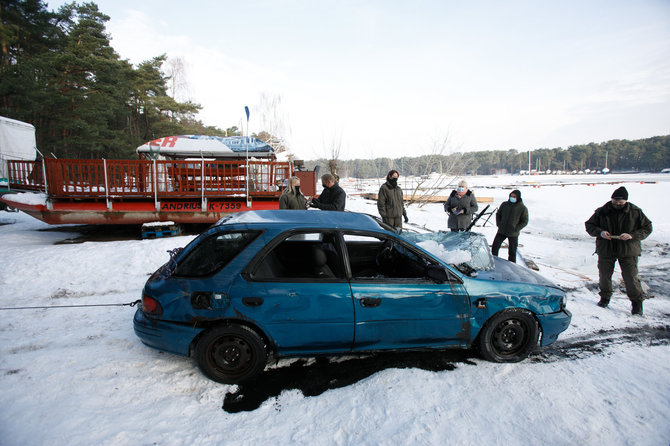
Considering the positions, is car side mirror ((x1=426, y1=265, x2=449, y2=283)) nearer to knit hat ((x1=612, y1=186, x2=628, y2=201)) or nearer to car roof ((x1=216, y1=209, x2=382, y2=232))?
car roof ((x1=216, y1=209, x2=382, y2=232))

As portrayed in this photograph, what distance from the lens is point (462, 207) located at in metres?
6.77

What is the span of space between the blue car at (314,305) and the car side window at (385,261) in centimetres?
11

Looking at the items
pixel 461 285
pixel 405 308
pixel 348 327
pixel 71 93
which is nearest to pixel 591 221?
pixel 461 285

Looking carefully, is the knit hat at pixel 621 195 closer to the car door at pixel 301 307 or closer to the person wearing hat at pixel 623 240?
the person wearing hat at pixel 623 240

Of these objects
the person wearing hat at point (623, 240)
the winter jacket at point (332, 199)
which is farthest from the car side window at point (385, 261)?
the person wearing hat at point (623, 240)

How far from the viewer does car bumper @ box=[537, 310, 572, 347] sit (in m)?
3.15

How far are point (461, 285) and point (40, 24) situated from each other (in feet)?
104

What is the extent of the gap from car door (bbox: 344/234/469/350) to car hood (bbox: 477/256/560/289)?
46cm

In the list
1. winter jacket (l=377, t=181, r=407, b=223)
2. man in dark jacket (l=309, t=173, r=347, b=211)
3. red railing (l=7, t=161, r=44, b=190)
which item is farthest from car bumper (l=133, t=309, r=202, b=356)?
red railing (l=7, t=161, r=44, b=190)

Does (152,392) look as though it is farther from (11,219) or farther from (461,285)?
(11,219)

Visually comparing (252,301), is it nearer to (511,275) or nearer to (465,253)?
(465,253)

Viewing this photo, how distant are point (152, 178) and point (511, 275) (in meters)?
8.22

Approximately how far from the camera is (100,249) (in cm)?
683

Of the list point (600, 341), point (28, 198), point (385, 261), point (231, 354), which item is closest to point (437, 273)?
point (385, 261)
